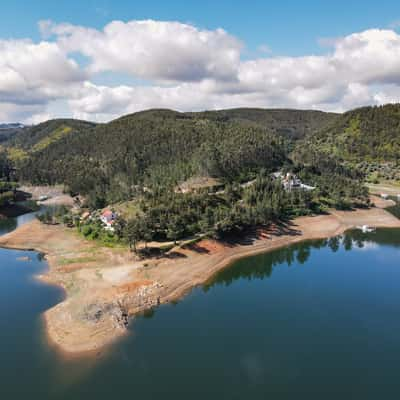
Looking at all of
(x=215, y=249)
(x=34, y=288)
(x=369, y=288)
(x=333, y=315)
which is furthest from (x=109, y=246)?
(x=369, y=288)

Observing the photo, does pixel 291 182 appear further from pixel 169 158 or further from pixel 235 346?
pixel 235 346

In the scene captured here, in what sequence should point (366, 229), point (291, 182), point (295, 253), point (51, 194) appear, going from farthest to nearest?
point (51, 194) → point (291, 182) → point (366, 229) → point (295, 253)

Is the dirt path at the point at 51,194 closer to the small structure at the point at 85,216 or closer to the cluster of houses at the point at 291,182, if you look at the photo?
the small structure at the point at 85,216

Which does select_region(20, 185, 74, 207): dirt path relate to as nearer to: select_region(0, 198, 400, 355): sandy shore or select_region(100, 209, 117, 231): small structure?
Result: select_region(0, 198, 400, 355): sandy shore

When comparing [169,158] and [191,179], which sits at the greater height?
[169,158]

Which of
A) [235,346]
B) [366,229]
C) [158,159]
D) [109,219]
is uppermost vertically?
[158,159]

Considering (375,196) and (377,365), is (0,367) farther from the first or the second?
(375,196)

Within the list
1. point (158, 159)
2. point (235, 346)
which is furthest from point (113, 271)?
point (158, 159)
